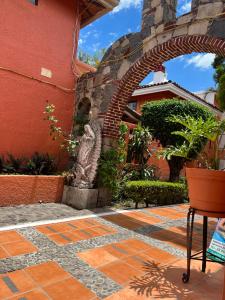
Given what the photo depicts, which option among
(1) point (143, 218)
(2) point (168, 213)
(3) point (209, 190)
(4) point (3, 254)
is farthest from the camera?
(2) point (168, 213)

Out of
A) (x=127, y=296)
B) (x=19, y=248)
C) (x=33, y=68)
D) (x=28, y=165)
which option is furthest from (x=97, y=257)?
(x=33, y=68)

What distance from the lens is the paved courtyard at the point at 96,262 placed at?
2.21 m

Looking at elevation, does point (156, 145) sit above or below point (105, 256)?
above

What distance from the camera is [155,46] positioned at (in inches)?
195

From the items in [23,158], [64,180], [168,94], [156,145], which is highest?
[168,94]

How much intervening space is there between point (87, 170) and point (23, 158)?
163 centimetres

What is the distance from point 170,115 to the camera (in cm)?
905

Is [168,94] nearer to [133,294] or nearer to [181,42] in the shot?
[181,42]

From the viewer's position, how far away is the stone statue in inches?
210

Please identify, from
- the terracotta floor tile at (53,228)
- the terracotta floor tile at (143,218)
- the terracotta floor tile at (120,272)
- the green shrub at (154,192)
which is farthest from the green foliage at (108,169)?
the terracotta floor tile at (120,272)

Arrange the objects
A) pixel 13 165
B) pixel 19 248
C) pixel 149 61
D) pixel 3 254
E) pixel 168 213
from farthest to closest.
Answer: pixel 168 213 < pixel 13 165 < pixel 149 61 < pixel 19 248 < pixel 3 254

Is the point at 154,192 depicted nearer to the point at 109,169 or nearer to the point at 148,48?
the point at 109,169

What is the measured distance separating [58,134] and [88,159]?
5.27 feet

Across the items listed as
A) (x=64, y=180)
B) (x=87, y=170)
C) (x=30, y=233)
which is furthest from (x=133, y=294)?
(x=64, y=180)
